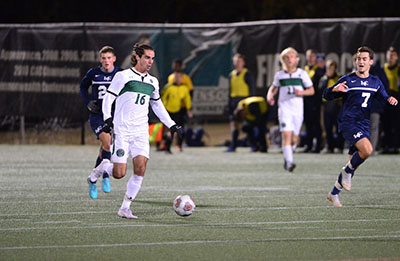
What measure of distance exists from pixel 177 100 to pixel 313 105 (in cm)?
309

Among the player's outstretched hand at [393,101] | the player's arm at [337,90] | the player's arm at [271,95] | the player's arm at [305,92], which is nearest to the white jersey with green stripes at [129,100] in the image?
the player's arm at [337,90]

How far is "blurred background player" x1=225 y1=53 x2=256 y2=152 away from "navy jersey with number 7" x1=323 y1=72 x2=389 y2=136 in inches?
347

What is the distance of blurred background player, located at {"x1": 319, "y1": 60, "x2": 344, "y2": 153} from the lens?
1928cm

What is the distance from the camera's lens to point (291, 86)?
52.0ft

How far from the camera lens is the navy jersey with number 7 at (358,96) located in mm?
11352

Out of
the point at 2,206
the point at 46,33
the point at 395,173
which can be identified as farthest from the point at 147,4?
the point at 2,206

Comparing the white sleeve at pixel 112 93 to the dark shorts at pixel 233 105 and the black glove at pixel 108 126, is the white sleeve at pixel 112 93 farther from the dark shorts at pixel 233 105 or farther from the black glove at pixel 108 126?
the dark shorts at pixel 233 105

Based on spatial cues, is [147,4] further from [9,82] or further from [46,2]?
[9,82]

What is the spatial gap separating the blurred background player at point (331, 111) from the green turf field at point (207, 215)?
9.18ft

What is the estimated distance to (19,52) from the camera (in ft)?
70.4

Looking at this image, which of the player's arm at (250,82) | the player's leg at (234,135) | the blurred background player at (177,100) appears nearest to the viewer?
the blurred background player at (177,100)

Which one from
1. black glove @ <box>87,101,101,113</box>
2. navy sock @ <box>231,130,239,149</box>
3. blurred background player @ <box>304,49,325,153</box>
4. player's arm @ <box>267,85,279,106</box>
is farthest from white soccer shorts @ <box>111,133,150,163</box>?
navy sock @ <box>231,130,239,149</box>

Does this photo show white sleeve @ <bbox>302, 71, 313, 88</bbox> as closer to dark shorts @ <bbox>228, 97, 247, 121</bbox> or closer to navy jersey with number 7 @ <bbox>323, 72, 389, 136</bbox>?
navy jersey with number 7 @ <bbox>323, 72, 389, 136</bbox>

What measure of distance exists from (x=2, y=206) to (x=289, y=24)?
38.7ft
